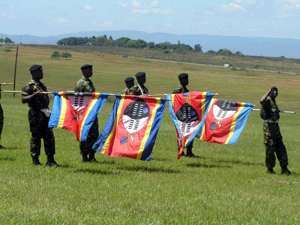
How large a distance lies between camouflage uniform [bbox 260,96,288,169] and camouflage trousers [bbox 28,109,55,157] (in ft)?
A: 16.7

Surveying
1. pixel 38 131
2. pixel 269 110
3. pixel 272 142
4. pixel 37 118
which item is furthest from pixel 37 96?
pixel 272 142

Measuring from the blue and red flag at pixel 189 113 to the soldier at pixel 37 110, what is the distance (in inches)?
140

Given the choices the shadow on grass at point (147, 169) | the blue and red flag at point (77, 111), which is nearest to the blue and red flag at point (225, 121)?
the shadow on grass at point (147, 169)

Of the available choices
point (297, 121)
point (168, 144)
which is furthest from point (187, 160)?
point (297, 121)

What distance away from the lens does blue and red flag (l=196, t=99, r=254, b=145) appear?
12.4 m

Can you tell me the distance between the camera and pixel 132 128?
33.5 feet

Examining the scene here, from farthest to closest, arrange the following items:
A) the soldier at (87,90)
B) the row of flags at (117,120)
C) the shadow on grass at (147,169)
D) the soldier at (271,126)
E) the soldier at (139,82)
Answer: the soldier at (139,82), the soldier at (87,90), the shadow on grass at (147,169), the soldier at (271,126), the row of flags at (117,120)

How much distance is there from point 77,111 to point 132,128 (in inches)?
53.4

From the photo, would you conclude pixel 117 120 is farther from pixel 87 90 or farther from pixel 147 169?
pixel 147 169

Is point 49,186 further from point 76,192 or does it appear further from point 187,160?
point 187,160

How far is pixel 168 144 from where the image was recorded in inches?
630

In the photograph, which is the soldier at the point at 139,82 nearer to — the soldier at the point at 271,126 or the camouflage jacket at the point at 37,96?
the camouflage jacket at the point at 37,96

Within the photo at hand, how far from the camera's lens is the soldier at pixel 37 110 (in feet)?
31.0

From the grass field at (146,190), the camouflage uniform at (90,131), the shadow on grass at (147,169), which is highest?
the camouflage uniform at (90,131)
